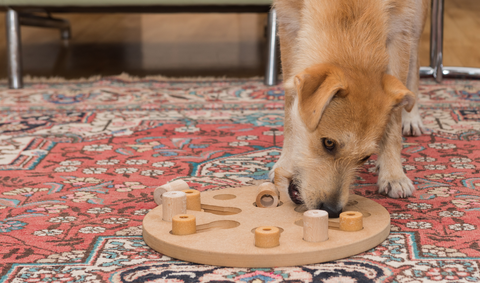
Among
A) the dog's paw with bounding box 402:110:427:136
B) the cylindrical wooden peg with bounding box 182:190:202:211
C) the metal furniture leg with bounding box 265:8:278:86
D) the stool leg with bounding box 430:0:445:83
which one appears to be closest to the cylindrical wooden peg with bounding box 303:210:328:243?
the cylindrical wooden peg with bounding box 182:190:202:211

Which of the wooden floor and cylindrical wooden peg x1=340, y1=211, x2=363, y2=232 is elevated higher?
the wooden floor

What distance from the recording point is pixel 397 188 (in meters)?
2.08

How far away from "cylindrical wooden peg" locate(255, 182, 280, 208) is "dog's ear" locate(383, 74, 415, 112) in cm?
47

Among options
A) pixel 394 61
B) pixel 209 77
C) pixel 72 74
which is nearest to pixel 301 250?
pixel 394 61

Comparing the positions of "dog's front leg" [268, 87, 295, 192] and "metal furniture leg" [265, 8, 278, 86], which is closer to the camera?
"dog's front leg" [268, 87, 295, 192]

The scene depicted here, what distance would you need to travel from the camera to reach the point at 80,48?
595 centimetres

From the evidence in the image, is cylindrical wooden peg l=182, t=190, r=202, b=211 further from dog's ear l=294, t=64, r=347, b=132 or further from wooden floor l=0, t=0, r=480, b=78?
wooden floor l=0, t=0, r=480, b=78

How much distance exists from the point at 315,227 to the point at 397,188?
67 centimetres

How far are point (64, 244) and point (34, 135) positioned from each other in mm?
1488

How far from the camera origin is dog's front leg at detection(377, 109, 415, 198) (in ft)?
6.85

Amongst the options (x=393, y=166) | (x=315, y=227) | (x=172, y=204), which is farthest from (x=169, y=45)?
(x=315, y=227)

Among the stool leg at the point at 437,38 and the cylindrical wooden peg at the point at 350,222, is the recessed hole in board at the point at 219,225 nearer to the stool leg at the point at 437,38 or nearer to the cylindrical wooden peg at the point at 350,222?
the cylindrical wooden peg at the point at 350,222

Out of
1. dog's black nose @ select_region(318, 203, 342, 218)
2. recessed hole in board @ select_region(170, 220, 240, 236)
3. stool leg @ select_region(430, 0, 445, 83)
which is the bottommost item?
recessed hole in board @ select_region(170, 220, 240, 236)

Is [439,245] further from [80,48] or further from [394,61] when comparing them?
[80,48]
